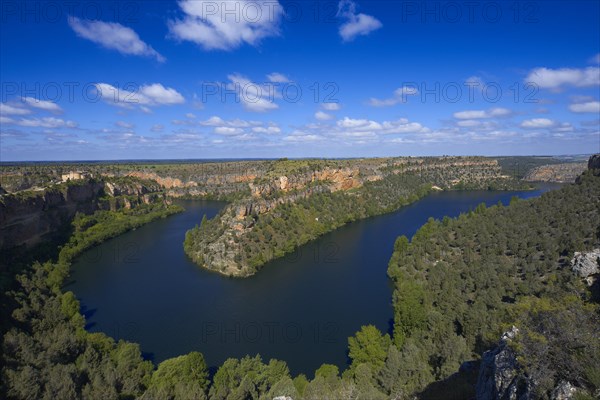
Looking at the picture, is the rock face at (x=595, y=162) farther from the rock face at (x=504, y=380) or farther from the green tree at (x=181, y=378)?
the green tree at (x=181, y=378)

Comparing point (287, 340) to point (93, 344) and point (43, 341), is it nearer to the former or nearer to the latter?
point (93, 344)

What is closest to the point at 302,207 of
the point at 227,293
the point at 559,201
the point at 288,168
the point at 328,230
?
the point at 328,230

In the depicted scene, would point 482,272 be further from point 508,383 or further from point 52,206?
point 52,206

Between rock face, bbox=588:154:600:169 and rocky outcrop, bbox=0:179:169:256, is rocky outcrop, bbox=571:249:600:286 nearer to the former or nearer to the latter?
rock face, bbox=588:154:600:169

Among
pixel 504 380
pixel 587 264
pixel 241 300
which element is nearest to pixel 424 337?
pixel 587 264

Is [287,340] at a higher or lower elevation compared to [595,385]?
lower

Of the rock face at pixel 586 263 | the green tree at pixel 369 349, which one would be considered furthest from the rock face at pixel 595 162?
the green tree at pixel 369 349
